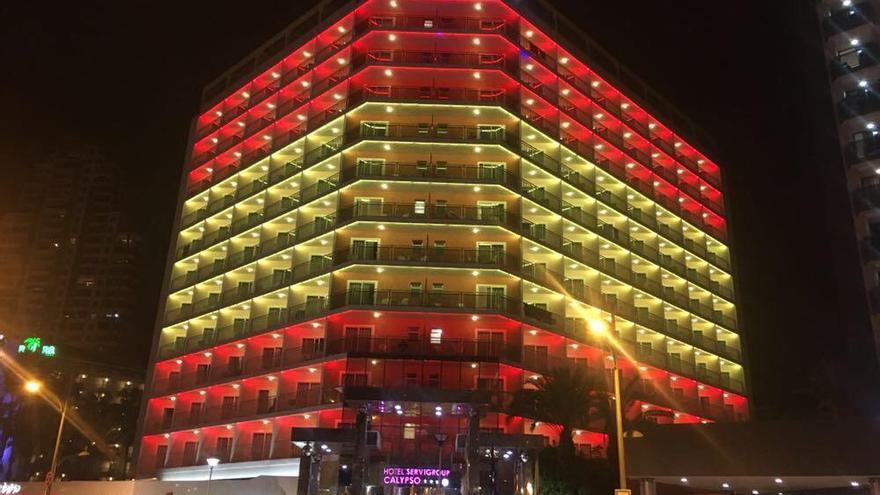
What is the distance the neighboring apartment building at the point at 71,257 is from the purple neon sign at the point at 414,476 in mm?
105893

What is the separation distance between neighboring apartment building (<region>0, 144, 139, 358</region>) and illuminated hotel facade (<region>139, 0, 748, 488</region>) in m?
76.6

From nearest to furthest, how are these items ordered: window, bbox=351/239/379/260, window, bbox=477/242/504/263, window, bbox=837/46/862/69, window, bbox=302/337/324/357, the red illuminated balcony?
window, bbox=837/46/862/69, window, bbox=477/242/504/263, window, bbox=351/239/379/260, window, bbox=302/337/324/357, the red illuminated balcony

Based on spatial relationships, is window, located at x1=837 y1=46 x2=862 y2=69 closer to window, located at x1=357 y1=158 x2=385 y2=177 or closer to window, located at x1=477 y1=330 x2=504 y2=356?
window, located at x1=477 y1=330 x2=504 y2=356

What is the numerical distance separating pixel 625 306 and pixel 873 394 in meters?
20.8

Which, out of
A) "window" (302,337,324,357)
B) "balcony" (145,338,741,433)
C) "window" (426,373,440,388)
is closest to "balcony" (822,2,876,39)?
"balcony" (145,338,741,433)

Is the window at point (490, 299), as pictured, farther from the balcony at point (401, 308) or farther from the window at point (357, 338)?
the window at point (357, 338)

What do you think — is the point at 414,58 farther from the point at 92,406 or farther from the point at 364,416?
the point at 92,406

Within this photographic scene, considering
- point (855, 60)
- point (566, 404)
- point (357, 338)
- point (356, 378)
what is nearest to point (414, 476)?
point (566, 404)

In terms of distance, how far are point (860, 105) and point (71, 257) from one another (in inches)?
5673

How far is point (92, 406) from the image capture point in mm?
90562

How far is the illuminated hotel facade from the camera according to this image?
53.2 metres

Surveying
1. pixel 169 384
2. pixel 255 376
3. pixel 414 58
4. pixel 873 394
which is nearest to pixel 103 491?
pixel 255 376

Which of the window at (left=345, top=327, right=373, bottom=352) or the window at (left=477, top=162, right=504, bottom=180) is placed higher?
the window at (left=477, top=162, right=504, bottom=180)

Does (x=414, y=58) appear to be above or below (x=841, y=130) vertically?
above
